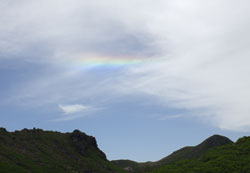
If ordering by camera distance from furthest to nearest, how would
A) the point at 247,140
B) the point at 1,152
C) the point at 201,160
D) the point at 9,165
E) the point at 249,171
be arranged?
the point at 1,152 < the point at 9,165 < the point at 247,140 < the point at 201,160 < the point at 249,171

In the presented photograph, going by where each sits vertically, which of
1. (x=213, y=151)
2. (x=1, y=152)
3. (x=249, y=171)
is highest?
(x=1, y=152)

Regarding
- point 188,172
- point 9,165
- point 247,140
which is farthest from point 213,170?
point 9,165

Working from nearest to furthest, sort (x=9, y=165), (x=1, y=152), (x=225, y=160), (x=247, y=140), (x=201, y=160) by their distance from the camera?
(x=225, y=160), (x=201, y=160), (x=247, y=140), (x=9, y=165), (x=1, y=152)

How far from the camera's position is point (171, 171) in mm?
63938

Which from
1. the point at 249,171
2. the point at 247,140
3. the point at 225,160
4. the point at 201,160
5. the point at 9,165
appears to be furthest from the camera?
the point at 9,165

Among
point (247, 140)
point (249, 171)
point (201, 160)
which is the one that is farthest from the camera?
point (247, 140)

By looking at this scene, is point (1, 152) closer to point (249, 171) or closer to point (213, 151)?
point (213, 151)

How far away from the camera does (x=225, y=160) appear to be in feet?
216

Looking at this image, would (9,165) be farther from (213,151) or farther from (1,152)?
(213,151)

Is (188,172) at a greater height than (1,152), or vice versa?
(1,152)

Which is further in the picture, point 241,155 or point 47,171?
point 47,171

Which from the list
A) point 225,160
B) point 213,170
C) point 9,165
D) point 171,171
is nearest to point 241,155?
point 225,160

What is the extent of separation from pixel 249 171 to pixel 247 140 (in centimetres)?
1805

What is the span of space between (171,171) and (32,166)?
150 metres
